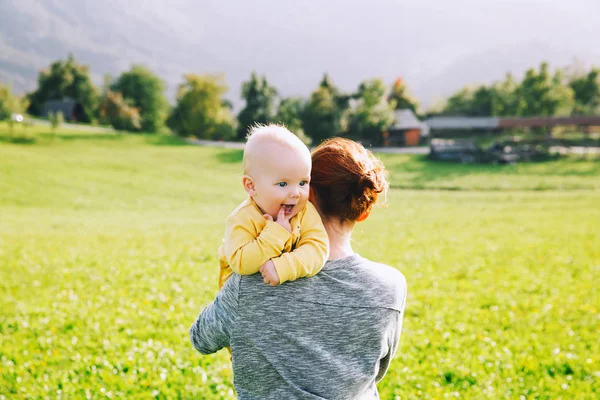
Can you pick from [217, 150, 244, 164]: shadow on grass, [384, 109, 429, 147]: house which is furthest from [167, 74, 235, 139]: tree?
[384, 109, 429, 147]: house

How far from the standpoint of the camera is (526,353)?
7.20 metres

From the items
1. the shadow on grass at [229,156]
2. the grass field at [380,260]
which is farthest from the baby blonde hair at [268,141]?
the shadow on grass at [229,156]

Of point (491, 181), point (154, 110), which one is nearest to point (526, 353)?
point (491, 181)

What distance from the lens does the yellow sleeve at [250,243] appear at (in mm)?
2316

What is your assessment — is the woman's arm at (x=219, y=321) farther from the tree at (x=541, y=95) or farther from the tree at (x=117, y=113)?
the tree at (x=541, y=95)

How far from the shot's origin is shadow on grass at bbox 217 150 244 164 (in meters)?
57.9

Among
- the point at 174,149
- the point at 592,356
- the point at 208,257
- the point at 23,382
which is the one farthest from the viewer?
the point at 174,149

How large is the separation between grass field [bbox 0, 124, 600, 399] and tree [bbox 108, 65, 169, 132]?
81.9 metres

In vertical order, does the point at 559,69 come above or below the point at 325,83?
above

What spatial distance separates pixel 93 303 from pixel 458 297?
7.78 m

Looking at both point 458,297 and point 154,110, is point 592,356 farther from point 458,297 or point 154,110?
point 154,110

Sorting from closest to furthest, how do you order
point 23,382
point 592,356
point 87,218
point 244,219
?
point 244,219 < point 23,382 < point 592,356 < point 87,218

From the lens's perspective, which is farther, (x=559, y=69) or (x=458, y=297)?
(x=559, y=69)

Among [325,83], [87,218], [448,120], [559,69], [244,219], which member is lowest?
[87,218]
